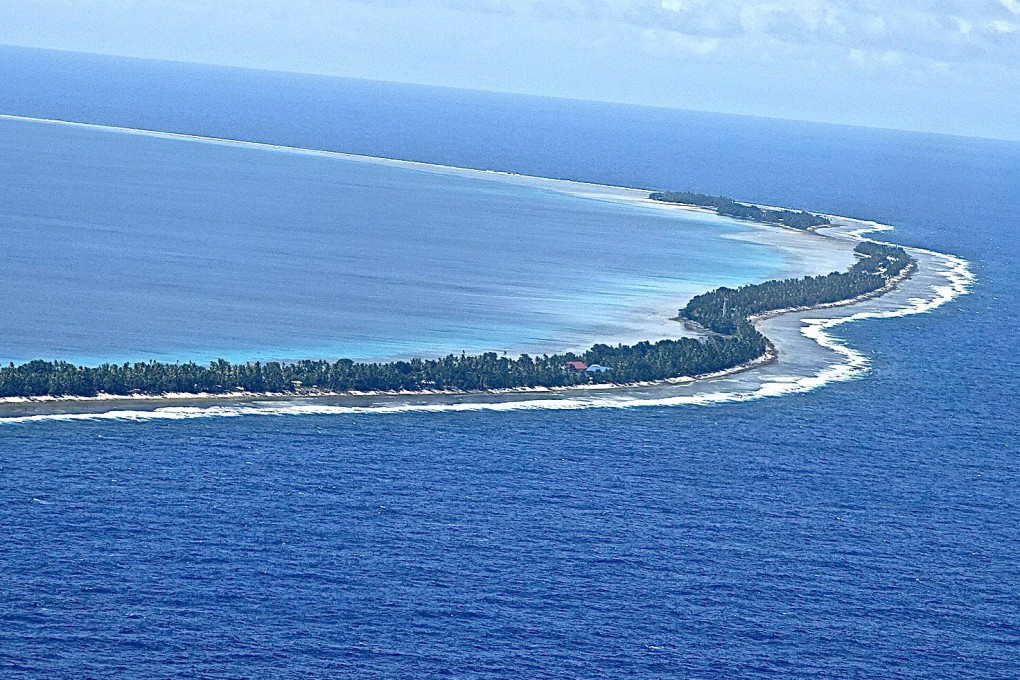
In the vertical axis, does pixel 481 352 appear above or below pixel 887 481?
above

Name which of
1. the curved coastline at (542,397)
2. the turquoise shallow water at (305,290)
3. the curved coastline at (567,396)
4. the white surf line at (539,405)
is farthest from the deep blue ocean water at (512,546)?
the turquoise shallow water at (305,290)

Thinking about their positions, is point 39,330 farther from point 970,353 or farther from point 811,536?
point 970,353

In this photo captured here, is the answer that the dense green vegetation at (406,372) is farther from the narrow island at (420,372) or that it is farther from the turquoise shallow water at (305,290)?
the turquoise shallow water at (305,290)

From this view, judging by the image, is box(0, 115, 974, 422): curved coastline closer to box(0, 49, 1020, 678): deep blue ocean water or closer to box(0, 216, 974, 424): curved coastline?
box(0, 216, 974, 424): curved coastline

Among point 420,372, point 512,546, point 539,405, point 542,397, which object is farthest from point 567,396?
point 512,546

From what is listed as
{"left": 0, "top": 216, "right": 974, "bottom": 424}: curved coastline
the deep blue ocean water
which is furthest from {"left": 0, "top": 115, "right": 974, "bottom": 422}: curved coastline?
the deep blue ocean water

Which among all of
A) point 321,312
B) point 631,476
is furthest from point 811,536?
point 321,312
